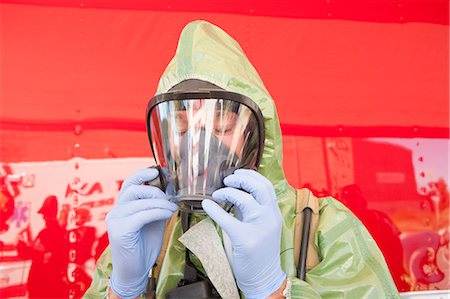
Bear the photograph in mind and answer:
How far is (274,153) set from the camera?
119 centimetres

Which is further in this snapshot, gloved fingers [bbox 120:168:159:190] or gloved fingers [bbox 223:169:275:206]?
gloved fingers [bbox 120:168:159:190]

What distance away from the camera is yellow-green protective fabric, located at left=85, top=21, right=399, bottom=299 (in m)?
1.03

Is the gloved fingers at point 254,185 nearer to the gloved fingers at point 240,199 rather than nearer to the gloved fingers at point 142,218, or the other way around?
the gloved fingers at point 240,199

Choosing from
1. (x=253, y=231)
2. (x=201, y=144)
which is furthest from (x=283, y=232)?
(x=201, y=144)

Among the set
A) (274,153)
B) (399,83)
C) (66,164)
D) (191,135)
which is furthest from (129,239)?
(399,83)

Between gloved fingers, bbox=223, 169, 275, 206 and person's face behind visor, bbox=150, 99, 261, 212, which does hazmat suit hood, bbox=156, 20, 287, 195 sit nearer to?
person's face behind visor, bbox=150, 99, 261, 212

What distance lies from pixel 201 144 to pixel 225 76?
0.21 m

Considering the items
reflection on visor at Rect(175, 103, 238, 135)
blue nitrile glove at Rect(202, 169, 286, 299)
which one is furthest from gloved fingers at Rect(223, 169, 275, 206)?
reflection on visor at Rect(175, 103, 238, 135)

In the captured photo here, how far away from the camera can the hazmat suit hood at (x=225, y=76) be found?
1.15 metres

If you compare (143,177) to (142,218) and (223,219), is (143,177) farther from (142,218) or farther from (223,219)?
(223,219)

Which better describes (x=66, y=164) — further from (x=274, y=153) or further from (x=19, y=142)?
(x=274, y=153)

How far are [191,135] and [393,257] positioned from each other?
1.40m

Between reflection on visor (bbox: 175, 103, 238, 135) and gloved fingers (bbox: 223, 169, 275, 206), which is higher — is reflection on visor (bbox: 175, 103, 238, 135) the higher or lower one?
the higher one

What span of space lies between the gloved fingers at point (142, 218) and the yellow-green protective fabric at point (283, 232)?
184 mm
